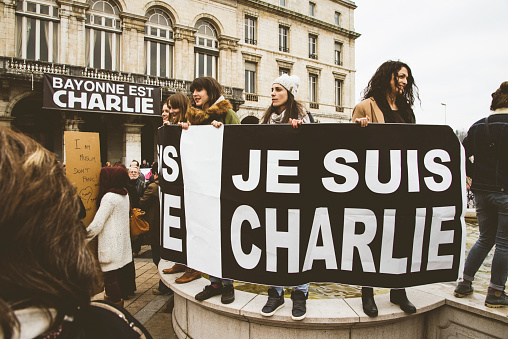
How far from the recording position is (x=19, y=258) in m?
0.71

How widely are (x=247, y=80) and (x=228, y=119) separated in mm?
20185

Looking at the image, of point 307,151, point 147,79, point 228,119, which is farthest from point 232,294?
point 147,79

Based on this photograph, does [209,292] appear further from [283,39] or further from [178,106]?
[283,39]

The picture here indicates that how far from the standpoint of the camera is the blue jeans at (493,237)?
8.34 ft

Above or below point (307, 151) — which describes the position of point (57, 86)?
above

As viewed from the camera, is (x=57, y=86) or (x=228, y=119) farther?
(x=57, y=86)

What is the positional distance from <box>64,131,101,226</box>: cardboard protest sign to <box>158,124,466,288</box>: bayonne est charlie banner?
1.80 metres

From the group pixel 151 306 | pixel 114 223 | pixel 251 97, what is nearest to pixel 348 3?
pixel 251 97

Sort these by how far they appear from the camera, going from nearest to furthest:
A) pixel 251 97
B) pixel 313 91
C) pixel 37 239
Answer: pixel 37 239 < pixel 251 97 < pixel 313 91

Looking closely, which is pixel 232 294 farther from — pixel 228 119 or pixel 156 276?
pixel 156 276

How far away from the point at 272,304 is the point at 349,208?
933mm

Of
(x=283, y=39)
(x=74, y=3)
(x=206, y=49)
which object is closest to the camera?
(x=74, y=3)

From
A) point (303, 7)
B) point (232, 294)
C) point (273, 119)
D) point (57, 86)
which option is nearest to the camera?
point (232, 294)

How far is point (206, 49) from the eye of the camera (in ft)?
66.5
